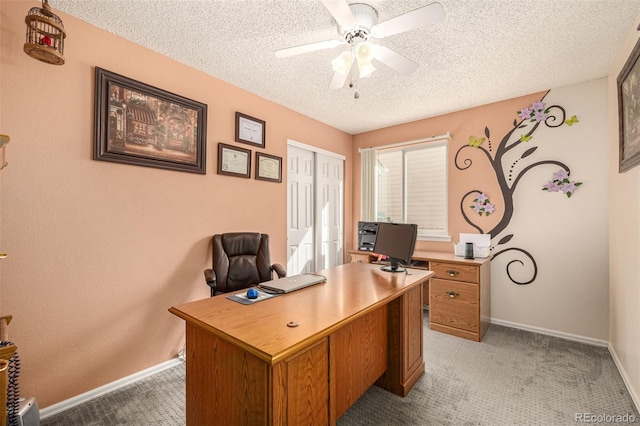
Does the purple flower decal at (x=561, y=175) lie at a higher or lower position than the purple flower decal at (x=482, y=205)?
higher

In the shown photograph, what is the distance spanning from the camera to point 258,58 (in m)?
2.40

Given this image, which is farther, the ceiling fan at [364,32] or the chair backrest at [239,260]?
the chair backrest at [239,260]

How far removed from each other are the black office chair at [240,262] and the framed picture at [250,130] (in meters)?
1.03

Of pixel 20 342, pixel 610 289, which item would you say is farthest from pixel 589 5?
pixel 20 342

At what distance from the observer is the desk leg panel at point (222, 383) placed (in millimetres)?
1125

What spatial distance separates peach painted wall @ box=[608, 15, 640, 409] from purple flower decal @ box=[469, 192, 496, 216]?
3.27ft

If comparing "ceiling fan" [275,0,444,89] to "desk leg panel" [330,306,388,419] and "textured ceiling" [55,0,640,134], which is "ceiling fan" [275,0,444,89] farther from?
"desk leg panel" [330,306,388,419]

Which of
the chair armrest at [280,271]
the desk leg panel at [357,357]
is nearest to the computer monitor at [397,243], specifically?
the desk leg panel at [357,357]

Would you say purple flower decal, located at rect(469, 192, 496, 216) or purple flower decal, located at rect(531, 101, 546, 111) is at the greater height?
purple flower decal, located at rect(531, 101, 546, 111)

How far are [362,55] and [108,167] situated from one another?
77.6 inches

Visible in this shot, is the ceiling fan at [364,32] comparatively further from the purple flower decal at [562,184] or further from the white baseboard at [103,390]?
the white baseboard at [103,390]

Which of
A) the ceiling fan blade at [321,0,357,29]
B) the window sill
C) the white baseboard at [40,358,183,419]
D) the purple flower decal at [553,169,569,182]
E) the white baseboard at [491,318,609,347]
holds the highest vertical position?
the ceiling fan blade at [321,0,357,29]
